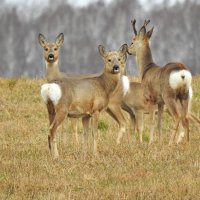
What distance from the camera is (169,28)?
53594 millimetres

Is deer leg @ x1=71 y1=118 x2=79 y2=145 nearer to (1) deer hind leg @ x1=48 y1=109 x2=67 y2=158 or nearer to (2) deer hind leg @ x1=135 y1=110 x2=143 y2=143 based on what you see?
(2) deer hind leg @ x1=135 y1=110 x2=143 y2=143

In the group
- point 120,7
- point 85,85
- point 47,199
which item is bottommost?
point 47,199

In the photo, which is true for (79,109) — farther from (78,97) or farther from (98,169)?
(98,169)

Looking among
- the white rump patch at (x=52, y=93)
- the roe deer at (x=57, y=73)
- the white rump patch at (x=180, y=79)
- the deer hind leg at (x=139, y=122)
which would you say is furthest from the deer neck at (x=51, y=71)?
the white rump patch at (x=52, y=93)

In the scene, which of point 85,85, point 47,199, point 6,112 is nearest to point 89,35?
point 6,112

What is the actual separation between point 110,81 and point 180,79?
1.13 meters

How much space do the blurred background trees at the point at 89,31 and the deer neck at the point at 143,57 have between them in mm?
30054

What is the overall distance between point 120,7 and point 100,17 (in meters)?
2.78

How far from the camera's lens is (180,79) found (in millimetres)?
12992

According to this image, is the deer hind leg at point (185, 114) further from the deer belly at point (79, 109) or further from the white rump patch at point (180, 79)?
the deer belly at point (79, 109)

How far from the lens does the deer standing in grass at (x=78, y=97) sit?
38.8 feet

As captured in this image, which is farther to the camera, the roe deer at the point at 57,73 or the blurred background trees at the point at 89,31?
the blurred background trees at the point at 89,31

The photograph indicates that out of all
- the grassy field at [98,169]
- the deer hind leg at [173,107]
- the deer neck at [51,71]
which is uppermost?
the deer neck at [51,71]

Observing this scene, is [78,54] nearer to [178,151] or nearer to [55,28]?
[55,28]
